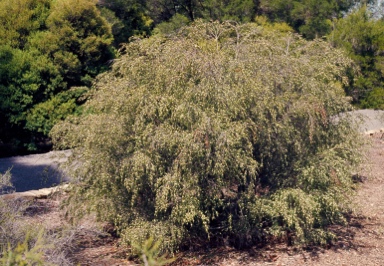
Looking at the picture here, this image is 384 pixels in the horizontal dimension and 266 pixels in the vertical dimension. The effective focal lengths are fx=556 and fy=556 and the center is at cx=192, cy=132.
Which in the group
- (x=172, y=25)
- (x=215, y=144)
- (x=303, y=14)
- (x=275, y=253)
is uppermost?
(x=303, y=14)

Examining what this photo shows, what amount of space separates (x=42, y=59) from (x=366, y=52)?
1448 cm

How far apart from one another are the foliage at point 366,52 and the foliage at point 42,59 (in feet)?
36.9

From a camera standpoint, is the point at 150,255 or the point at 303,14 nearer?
the point at 150,255

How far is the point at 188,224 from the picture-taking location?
26.0 ft

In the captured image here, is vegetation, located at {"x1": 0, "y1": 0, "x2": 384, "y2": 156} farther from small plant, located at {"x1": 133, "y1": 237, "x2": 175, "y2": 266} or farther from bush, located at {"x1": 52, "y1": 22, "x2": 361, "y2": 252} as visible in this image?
small plant, located at {"x1": 133, "y1": 237, "x2": 175, "y2": 266}

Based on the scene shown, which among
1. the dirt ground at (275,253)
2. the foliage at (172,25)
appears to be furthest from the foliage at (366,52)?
the dirt ground at (275,253)

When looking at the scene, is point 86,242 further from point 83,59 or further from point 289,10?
point 289,10

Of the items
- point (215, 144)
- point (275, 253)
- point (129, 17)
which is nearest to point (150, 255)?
point (215, 144)

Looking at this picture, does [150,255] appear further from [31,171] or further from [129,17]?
[129,17]

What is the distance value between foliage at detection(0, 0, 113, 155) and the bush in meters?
8.91

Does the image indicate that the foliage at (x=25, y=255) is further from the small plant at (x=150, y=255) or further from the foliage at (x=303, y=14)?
the foliage at (x=303, y=14)

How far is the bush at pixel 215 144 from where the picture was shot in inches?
291

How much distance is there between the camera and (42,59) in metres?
17.5

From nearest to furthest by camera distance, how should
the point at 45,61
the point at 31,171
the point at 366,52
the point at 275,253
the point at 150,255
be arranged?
the point at 150,255, the point at 275,253, the point at 31,171, the point at 45,61, the point at 366,52
